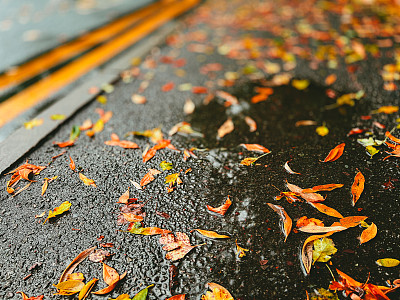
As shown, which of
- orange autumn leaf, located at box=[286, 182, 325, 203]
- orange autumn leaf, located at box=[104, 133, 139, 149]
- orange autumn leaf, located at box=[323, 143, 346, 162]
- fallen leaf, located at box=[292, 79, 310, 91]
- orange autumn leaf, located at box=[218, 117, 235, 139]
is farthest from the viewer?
fallen leaf, located at box=[292, 79, 310, 91]

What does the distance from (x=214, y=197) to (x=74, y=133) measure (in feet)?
3.79

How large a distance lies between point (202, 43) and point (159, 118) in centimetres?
172

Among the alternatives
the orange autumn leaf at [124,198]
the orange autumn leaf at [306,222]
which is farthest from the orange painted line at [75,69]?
the orange autumn leaf at [306,222]

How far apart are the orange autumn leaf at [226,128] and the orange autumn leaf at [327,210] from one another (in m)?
0.79

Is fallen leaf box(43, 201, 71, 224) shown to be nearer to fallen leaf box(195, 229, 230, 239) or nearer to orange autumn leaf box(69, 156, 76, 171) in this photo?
orange autumn leaf box(69, 156, 76, 171)

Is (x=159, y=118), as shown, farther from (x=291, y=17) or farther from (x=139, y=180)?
(x=291, y=17)

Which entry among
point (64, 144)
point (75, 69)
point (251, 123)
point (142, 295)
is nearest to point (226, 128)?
point (251, 123)

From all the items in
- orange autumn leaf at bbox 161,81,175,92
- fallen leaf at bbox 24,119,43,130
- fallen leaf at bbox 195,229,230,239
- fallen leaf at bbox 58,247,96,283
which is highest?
fallen leaf at bbox 24,119,43,130

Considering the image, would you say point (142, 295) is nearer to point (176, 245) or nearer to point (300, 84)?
point (176, 245)

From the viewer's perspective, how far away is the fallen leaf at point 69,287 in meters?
1.16

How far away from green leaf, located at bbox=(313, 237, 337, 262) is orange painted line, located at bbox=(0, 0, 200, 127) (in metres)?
2.29

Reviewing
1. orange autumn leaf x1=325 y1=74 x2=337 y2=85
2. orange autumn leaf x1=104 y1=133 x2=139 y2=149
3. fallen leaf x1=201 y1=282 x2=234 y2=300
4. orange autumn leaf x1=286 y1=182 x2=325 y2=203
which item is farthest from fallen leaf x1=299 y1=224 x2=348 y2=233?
orange autumn leaf x1=325 y1=74 x2=337 y2=85

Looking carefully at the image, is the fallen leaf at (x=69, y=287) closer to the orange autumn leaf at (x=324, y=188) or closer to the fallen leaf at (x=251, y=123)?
the orange autumn leaf at (x=324, y=188)

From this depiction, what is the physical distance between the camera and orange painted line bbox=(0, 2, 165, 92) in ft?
8.64
